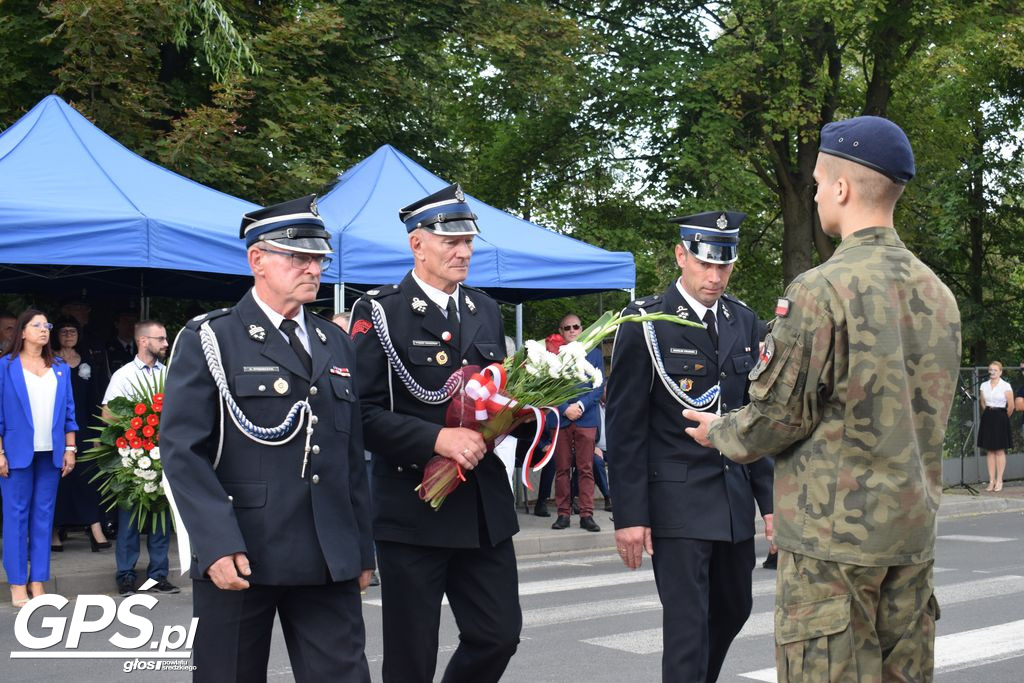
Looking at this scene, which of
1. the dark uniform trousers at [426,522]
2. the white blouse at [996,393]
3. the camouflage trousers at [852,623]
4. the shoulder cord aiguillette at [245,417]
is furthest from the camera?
the white blouse at [996,393]

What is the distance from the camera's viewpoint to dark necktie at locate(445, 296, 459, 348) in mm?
4926

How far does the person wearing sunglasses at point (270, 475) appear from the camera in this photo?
158 inches

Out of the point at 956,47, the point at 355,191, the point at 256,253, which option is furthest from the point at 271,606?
the point at 956,47

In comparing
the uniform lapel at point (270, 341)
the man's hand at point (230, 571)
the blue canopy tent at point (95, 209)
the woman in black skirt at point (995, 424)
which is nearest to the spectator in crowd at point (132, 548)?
the blue canopy tent at point (95, 209)

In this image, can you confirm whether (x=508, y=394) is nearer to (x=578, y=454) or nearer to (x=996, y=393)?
(x=578, y=454)

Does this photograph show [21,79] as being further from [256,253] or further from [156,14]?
[256,253]

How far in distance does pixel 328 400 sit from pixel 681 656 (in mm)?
1708

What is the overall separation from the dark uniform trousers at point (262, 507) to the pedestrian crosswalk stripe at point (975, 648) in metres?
3.32

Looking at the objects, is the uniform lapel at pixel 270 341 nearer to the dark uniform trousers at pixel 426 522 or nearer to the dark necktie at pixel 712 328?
the dark uniform trousers at pixel 426 522

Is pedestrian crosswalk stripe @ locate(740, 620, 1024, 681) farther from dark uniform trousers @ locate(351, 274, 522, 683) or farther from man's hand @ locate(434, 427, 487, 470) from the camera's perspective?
man's hand @ locate(434, 427, 487, 470)

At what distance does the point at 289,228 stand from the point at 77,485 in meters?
8.08

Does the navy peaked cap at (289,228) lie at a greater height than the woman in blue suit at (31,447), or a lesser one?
greater

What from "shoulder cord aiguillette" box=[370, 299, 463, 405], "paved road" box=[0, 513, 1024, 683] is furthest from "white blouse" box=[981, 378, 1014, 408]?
"shoulder cord aiguillette" box=[370, 299, 463, 405]

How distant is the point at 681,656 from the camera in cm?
478
